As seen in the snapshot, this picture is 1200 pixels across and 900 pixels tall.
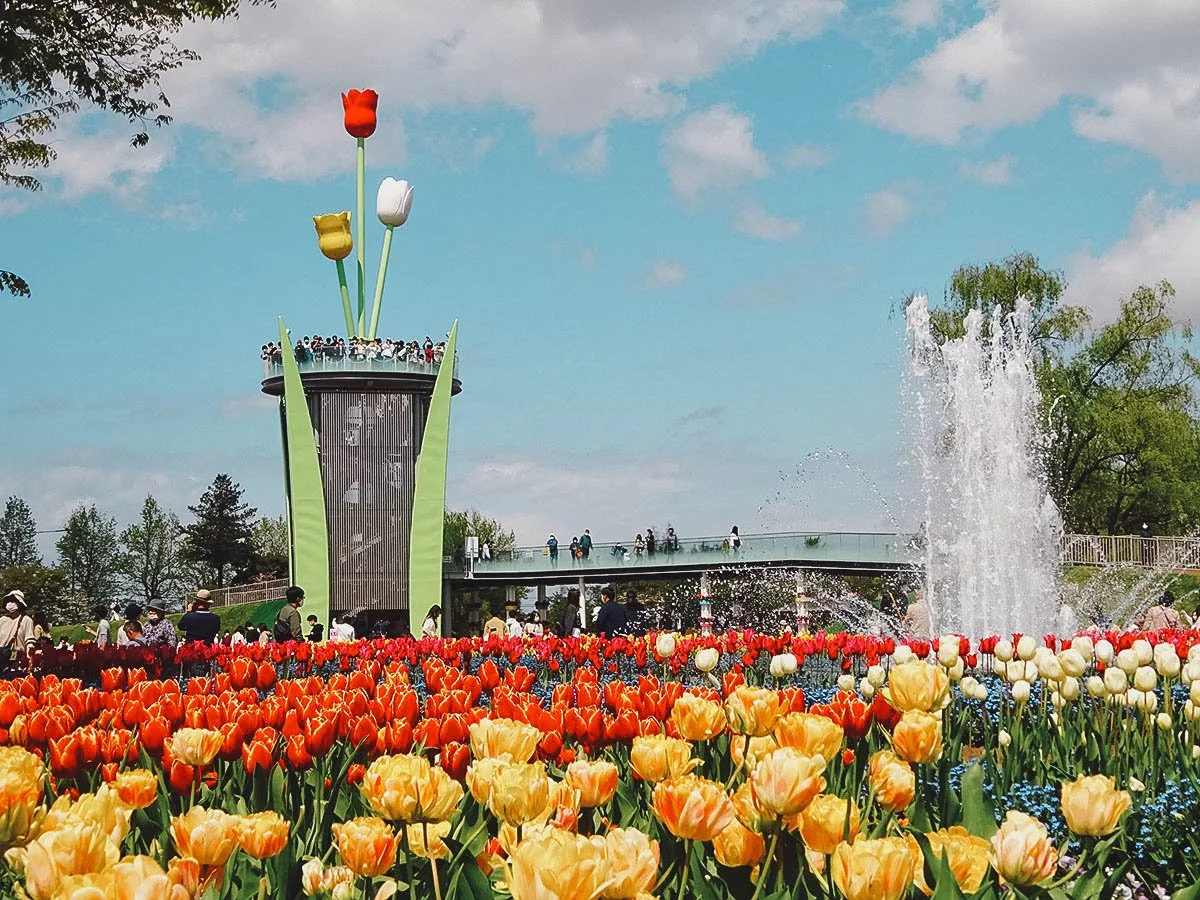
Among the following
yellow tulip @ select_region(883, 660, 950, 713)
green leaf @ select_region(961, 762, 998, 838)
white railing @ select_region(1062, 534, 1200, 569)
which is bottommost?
green leaf @ select_region(961, 762, 998, 838)

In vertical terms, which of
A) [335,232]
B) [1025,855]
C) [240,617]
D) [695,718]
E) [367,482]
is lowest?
[240,617]

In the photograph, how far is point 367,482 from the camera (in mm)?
36344

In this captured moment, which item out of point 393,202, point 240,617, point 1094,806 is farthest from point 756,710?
point 240,617

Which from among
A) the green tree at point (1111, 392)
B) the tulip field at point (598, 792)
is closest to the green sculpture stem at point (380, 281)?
the green tree at point (1111, 392)

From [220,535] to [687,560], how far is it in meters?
41.8

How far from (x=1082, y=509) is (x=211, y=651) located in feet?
107

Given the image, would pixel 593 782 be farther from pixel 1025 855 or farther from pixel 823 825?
pixel 1025 855

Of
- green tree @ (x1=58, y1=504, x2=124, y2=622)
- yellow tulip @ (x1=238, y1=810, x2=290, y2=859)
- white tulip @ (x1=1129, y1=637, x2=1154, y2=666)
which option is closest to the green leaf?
yellow tulip @ (x1=238, y1=810, x2=290, y2=859)

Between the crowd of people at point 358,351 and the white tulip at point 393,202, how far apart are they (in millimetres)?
3590

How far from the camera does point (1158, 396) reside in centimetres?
3722

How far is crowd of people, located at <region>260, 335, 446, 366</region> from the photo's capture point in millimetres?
36125

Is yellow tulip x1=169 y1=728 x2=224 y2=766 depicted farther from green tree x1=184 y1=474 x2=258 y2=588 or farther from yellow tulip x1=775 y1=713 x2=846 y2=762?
green tree x1=184 y1=474 x2=258 y2=588

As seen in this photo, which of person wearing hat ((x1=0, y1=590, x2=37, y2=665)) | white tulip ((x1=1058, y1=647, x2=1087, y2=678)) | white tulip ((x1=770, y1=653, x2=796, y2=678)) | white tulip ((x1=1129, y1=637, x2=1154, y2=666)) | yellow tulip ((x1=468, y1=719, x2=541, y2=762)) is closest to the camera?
yellow tulip ((x1=468, y1=719, x2=541, y2=762))

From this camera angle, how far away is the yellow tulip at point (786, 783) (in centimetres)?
220
